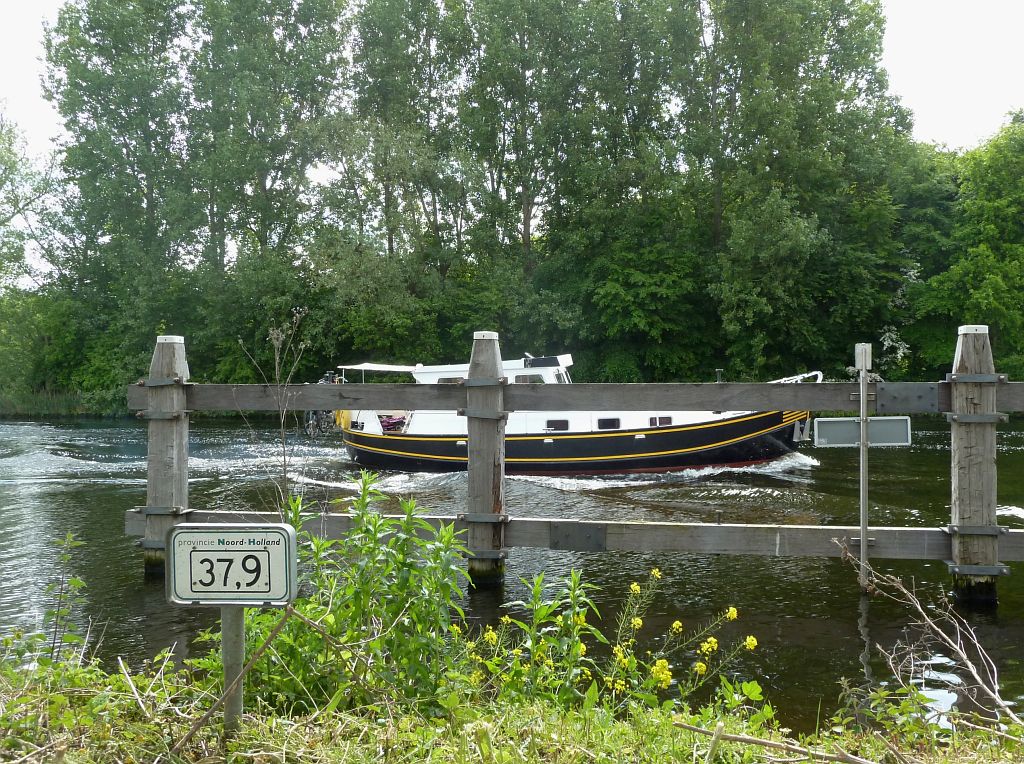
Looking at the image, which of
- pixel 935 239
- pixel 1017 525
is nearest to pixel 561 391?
pixel 1017 525

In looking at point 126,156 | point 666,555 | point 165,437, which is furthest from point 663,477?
point 126,156

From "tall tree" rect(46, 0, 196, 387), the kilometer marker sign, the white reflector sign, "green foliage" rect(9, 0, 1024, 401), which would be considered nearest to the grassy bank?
the kilometer marker sign

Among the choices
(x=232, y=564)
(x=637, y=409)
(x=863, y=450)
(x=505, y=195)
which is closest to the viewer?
(x=232, y=564)

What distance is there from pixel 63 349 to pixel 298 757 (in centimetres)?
4029

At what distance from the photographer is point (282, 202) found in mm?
36500

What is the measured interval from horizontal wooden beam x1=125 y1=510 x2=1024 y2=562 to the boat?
892cm

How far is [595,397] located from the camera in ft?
22.5

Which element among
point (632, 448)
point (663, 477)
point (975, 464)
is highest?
point (975, 464)

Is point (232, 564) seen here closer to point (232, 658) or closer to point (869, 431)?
point (232, 658)

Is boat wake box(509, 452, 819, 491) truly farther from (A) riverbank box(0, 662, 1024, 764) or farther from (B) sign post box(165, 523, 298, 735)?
(B) sign post box(165, 523, 298, 735)

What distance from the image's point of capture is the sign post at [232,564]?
2.70 metres

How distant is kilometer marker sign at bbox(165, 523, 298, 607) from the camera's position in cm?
270

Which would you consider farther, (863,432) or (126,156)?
(126,156)

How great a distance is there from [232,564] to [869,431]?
484 centimetres
